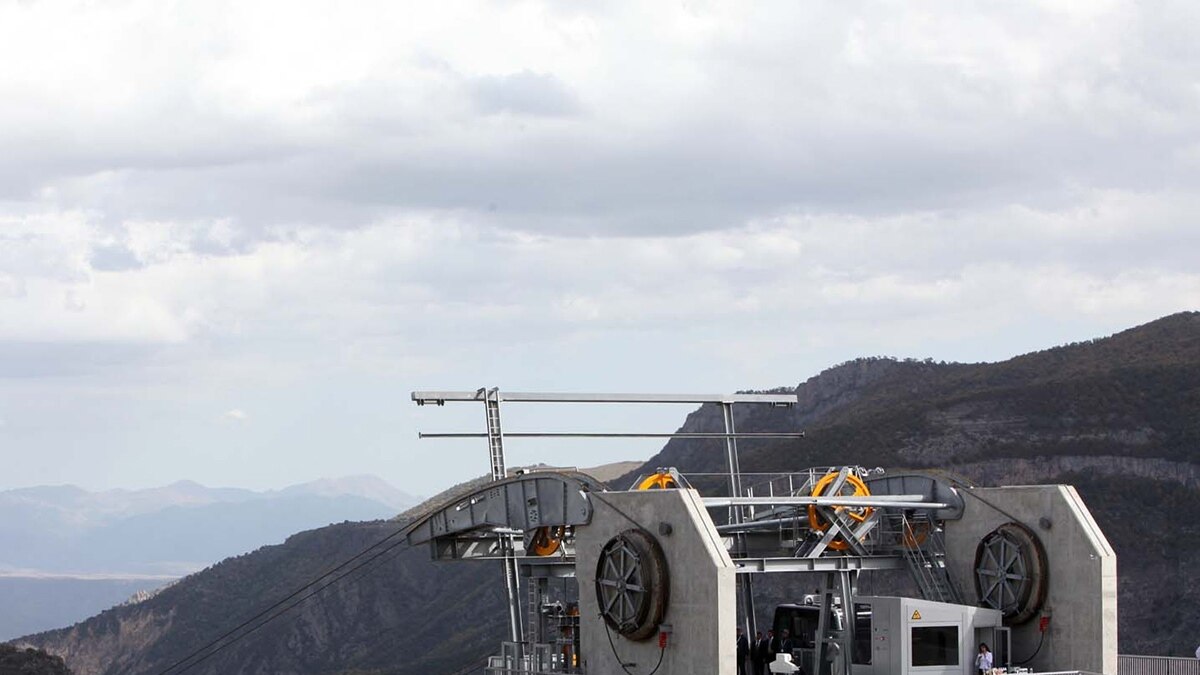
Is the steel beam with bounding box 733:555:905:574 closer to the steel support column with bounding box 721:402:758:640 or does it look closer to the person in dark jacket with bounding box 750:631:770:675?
the person in dark jacket with bounding box 750:631:770:675

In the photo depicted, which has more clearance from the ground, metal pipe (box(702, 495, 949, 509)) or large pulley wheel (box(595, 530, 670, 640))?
metal pipe (box(702, 495, 949, 509))

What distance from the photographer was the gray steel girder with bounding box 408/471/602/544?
34.5m

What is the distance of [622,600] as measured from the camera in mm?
33312

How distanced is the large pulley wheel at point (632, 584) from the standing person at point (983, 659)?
6440mm

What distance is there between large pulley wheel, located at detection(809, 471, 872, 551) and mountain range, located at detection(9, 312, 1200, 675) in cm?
4930

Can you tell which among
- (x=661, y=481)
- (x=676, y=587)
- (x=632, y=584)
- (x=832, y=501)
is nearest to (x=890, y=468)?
(x=661, y=481)

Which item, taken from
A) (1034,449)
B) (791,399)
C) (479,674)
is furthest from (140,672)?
(791,399)

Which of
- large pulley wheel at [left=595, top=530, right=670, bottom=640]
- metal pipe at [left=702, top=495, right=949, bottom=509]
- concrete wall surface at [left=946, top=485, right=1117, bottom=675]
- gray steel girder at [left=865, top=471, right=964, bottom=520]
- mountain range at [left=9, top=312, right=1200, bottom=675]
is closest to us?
large pulley wheel at [left=595, top=530, right=670, bottom=640]

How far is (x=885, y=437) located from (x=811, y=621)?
254 feet

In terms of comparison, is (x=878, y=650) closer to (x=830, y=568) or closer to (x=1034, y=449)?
(x=830, y=568)

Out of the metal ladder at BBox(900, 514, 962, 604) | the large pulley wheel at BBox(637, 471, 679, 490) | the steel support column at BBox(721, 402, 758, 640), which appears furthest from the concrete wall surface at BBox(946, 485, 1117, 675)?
the large pulley wheel at BBox(637, 471, 679, 490)

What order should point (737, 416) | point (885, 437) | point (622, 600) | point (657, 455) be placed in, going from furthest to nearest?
point (657, 455) → point (737, 416) → point (885, 437) → point (622, 600)

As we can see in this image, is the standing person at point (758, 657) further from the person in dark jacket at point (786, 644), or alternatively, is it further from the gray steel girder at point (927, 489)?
the gray steel girder at point (927, 489)

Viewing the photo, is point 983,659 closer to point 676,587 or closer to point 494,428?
point 676,587
